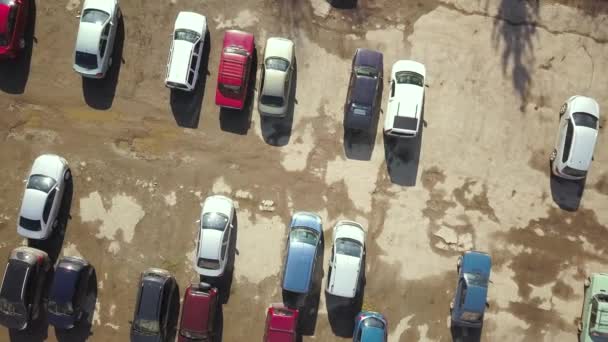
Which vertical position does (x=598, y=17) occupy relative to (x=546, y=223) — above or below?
above

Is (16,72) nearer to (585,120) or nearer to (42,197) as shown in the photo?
(42,197)

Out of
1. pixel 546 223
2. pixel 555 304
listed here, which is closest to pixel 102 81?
pixel 546 223

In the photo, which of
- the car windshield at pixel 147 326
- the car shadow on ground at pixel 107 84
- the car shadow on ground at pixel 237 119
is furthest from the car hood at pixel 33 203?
the car shadow on ground at pixel 237 119

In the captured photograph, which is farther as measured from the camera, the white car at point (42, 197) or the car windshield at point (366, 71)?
the car windshield at point (366, 71)

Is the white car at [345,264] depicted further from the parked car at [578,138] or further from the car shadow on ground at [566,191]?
the parked car at [578,138]

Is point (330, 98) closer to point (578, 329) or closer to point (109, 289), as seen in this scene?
point (109, 289)

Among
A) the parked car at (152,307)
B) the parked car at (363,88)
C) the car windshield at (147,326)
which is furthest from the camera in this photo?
the parked car at (363,88)

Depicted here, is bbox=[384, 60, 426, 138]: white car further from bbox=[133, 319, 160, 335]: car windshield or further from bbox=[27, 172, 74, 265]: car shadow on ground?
bbox=[27, 172, 74, 265]: car shadow on ground

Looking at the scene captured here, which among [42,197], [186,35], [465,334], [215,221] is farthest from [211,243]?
[465,334]
